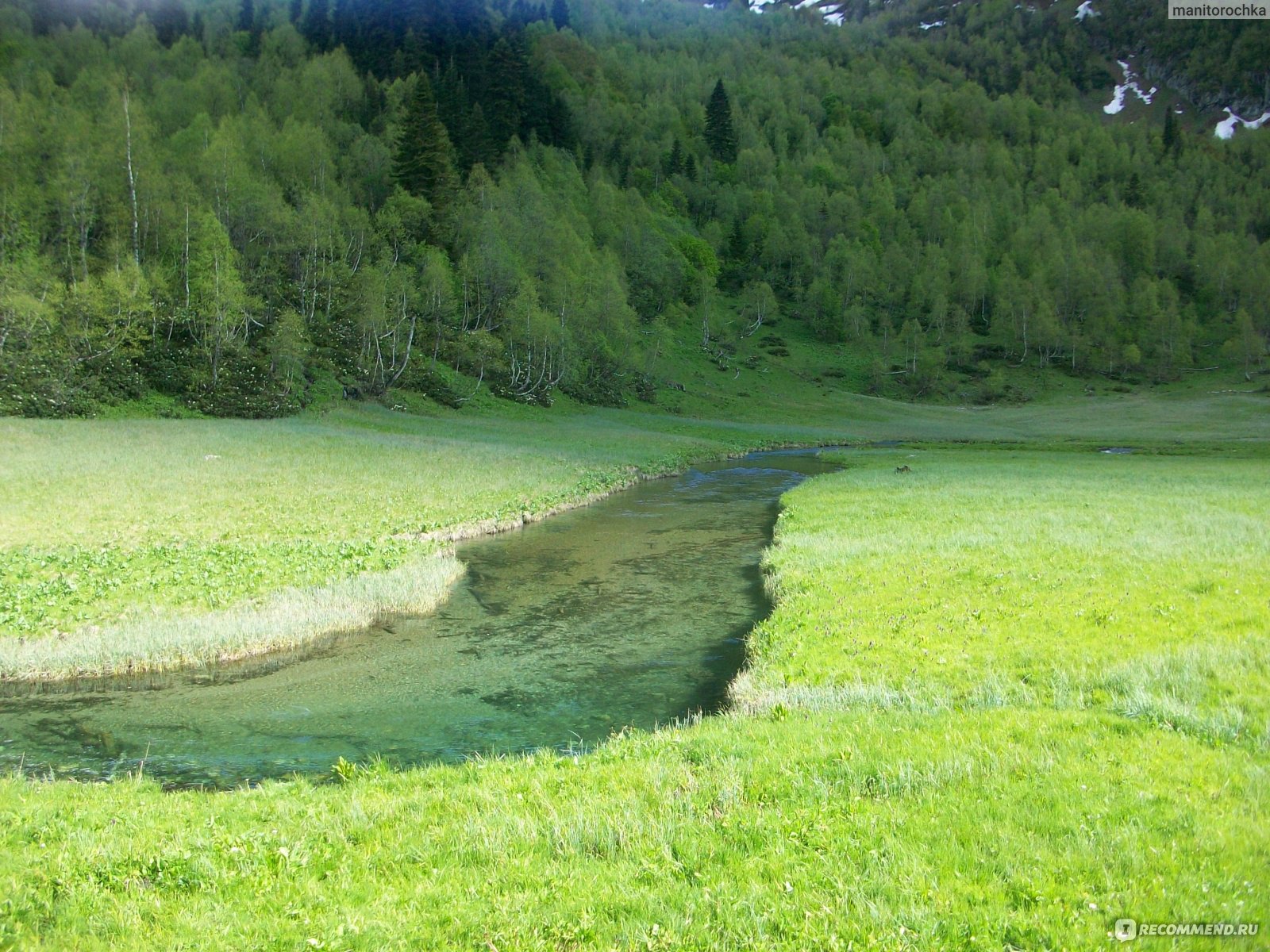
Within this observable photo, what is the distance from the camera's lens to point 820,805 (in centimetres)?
889

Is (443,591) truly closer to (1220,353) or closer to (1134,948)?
(1134,948)

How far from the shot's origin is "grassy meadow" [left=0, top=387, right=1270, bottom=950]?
6.83 meters

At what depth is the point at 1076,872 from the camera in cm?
726

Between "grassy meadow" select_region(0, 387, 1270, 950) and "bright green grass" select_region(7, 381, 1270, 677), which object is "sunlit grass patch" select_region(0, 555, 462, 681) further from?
"grassy meadow" select_region(0, 387, 1270, 950)

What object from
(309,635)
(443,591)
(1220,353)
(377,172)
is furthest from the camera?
(1220,353)

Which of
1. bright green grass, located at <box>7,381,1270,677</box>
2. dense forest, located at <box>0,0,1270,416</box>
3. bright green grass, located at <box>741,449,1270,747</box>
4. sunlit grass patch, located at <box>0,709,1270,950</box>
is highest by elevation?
dense forest, located at <box>0,0,1270,416</box>

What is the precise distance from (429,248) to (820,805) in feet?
345

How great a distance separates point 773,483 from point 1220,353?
14740 centimetres

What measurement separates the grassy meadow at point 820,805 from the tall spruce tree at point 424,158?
97.8 meters

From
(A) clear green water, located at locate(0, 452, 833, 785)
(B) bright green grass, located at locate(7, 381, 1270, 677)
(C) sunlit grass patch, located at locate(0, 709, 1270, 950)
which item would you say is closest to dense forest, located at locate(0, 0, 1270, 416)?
(B) bright green grass, located at locate(7, 381, 1270, 677)

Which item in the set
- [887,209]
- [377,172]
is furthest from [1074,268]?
[377,172]

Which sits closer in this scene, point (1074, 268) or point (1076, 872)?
point (1076, 872)

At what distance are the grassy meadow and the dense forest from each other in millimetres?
53835

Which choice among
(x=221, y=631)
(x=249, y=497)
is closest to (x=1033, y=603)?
(x=221, y=631)
